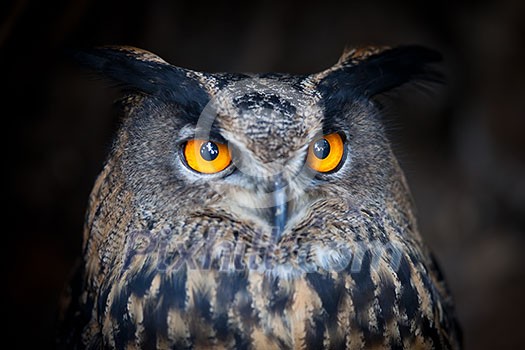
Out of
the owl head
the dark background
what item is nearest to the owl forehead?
the owl head

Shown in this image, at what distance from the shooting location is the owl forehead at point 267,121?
1.36 metres

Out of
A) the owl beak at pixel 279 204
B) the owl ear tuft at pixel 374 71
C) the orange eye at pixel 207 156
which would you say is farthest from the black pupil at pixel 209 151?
the owl ear tuft at pixel 374 71

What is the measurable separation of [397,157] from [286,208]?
1.66ft

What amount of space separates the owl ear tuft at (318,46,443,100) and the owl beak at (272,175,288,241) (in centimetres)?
22

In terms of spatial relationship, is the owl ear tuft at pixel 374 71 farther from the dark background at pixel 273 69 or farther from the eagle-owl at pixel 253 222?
the dark background at pixel 273 69

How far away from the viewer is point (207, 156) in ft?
4.67

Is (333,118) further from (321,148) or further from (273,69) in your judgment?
(273,69)

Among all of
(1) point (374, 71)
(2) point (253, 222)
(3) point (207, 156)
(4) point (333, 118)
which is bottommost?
(2) point (253, 222)

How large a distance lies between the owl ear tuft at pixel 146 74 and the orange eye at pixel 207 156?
72 millimetres

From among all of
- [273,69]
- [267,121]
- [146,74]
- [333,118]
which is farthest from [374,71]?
[273,69]

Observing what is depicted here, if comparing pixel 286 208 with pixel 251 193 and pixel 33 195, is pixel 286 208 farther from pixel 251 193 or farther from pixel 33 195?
pixel 33 195

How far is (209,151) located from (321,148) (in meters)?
0.23

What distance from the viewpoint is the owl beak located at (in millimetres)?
1392

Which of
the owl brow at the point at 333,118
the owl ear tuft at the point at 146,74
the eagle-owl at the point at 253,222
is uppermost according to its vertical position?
the owl ear tuft at the point at 146,74
